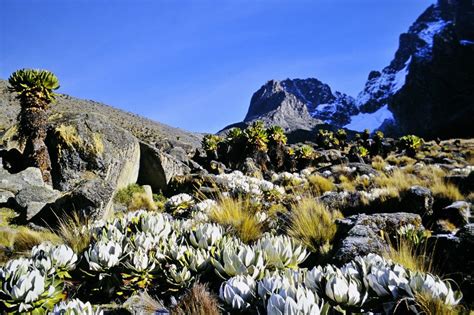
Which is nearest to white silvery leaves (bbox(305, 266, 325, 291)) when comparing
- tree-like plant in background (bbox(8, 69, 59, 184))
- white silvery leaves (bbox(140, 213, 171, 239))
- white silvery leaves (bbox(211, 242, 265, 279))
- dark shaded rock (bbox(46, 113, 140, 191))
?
white silvery leaves (bbox(211, 242, 265, 279))

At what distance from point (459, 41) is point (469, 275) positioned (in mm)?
163337

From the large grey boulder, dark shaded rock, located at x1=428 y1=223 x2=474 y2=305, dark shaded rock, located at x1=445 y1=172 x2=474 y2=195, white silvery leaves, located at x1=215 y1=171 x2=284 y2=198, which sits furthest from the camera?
white silvery leaves, located at x1=215 y1=171 x2=284 y2=198

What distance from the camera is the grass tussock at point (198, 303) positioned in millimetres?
2945

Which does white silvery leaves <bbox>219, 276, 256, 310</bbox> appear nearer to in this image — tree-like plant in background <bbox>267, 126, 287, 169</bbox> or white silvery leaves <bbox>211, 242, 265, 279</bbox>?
white silvery leaves <bbox>211, 242, 265, 279</bbox>

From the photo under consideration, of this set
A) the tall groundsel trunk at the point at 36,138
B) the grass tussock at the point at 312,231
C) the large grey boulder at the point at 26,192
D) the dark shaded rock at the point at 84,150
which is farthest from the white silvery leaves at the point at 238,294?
the tall groundsel trunk at the point at 36,138

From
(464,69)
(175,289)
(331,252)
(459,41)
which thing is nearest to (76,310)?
(175,289)

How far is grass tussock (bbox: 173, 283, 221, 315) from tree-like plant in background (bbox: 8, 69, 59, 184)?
814 cm

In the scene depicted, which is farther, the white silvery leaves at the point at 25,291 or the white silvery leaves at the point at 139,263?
the white silvery leaves at the point at 139,263

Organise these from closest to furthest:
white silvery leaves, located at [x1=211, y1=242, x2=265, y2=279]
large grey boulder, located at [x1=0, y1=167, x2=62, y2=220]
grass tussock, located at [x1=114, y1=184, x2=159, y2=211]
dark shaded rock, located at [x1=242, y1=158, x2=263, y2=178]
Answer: white silvery leaves, located at [x1=211, y1=242, x2=265, y2=279] → large grey boulder, located at [x1=0, y1=167, x2=62, y2=220] → grass tussock, located at [x1=114, y1=184, x2=159, y2=211] → dark shaded rock, located at [x1=242, y1=158, x2=263, y2=178]

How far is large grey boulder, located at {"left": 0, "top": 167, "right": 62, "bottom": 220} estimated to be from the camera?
791 centimetres

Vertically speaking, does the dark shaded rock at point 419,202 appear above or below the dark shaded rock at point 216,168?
below

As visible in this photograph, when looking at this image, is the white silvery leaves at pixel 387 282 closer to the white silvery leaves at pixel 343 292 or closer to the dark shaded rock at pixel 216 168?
the white silvery leaves at pixel 343 292

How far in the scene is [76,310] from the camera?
2834mm

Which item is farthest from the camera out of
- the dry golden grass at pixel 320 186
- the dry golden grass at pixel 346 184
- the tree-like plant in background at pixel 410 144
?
the tree-like plant in background at pixel 410 144
